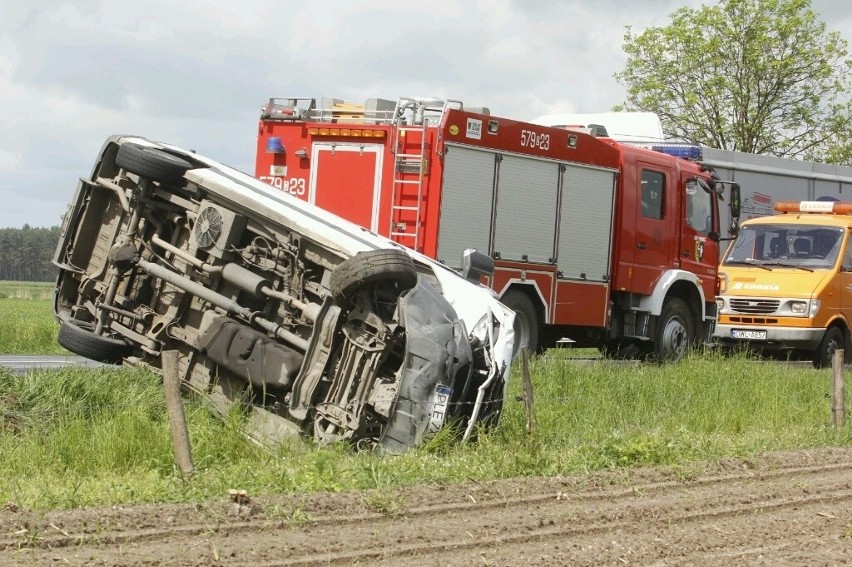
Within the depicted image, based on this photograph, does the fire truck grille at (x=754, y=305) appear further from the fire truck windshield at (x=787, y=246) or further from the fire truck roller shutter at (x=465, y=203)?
the fire truck roller shutter at (x=465, y=203)

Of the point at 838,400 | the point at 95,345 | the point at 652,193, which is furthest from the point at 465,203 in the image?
the point at 95,345

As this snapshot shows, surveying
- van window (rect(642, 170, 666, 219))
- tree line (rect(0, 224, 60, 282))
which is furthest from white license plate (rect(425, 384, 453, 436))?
tree line (rect(0, 224, 60, 282))

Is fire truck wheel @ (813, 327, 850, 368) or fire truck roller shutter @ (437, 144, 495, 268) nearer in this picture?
fire truck roller shutter @ (437, 144, 495, 268)

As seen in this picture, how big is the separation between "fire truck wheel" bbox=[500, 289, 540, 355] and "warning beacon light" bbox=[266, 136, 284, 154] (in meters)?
3.12

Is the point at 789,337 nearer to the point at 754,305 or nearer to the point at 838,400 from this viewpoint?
the point at 754,305

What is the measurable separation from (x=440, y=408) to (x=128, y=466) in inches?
82.7

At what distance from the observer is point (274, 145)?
15.3m

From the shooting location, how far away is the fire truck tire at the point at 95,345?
405 inches

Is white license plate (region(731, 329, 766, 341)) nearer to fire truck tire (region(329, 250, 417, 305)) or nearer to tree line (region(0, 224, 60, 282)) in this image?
fire truck tire (region(329, 250, 417, 305))

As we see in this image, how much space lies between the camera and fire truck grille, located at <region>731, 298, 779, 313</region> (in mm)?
19500

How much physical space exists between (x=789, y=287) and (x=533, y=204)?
18.5ft

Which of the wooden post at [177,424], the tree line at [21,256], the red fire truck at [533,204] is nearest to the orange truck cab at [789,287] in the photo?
the red fire truck at [533,204]

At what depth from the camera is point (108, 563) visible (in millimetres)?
5656

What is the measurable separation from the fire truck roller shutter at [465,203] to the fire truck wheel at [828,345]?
708 centimetres
